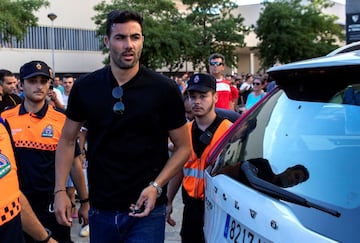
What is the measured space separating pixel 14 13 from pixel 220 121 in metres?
25.1

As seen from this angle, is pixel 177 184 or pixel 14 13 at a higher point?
pixel 14 13

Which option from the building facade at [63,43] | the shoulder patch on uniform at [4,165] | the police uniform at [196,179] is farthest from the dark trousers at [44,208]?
the building facade at [63,43]

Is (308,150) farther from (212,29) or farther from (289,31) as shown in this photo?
(289,31)

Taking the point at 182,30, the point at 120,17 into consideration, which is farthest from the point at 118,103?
the point at 182,30

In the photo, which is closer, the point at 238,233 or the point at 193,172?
the point at 238,233

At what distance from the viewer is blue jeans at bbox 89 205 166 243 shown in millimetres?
2850

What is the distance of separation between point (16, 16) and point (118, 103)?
25.9 meters

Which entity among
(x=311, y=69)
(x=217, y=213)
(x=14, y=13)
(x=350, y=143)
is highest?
(x=14, y=13)

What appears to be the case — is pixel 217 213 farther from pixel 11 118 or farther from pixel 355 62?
pixel 11 118

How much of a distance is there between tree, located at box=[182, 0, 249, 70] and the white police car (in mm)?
36085

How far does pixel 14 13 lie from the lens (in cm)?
2664

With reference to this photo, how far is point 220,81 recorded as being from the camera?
8641 millimetres

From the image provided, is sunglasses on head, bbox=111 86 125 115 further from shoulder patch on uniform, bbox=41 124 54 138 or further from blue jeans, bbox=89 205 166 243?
shoulder patch on uniform, bbox=41 124 54 138

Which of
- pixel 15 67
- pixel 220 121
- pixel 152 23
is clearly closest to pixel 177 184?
pixel 220 121
